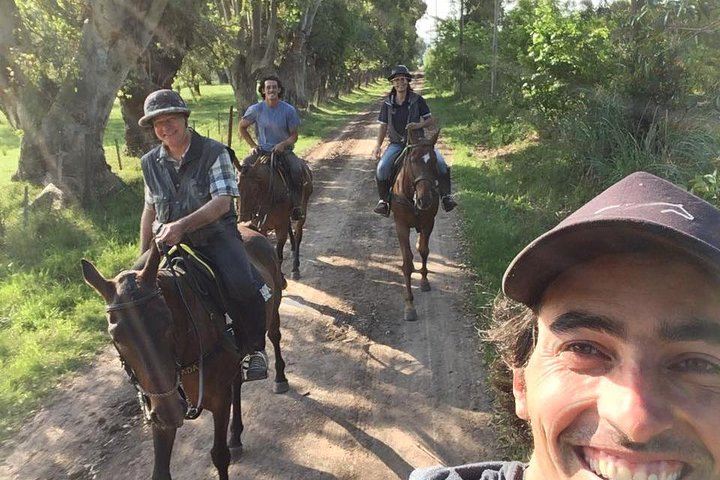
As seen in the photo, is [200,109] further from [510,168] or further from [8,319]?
[8,319]

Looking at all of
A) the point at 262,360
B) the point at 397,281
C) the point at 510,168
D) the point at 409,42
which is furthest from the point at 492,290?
the point at 409,42

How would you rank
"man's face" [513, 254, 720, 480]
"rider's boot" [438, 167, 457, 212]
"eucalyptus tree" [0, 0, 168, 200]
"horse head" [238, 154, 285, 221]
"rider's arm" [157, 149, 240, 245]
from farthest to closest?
"eucalyptus tree" [0, 0, 168, 200] → "rider's boot" [438, 167, 457, 212] → "horse head" [238, 154, 285, 221] → "rider's arm" [157, 149, 240, 245] → "man's face" [513, 254, 720, 480]

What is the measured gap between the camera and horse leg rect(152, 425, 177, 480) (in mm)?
3504

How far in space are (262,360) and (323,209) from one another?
764cm

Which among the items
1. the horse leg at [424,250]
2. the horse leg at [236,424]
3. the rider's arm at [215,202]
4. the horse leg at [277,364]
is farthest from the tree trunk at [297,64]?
the horse leg at [236,424]

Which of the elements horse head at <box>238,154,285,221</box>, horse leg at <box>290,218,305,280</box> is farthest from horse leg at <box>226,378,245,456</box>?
horse leg at <box>290,218,305,280</box>

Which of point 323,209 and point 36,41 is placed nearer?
point 36,41

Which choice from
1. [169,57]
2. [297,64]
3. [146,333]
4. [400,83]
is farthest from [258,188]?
[297,64]

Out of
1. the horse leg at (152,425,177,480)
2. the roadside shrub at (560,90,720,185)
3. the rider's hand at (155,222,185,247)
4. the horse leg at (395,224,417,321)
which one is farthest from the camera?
the roadside shrub at (560,90,720,185)

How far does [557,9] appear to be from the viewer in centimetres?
1259

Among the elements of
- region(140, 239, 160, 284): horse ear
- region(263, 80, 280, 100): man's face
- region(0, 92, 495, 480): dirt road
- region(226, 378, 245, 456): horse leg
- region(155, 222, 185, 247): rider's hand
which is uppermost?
region(263, 80, 280, 100): man's face

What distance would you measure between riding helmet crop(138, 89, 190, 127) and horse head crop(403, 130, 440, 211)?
3.59m

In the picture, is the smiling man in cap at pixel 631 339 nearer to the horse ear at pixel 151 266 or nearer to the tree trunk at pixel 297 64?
the horse ear at pixel 151 266

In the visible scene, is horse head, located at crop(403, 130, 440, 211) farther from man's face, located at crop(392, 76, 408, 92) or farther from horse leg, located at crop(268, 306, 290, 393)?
horse leg, located at crop(268, 306, 290, 393)
